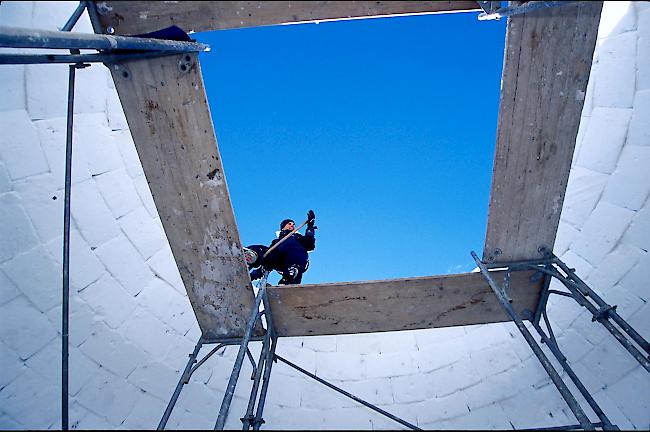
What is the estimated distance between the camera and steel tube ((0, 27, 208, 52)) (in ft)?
5.97

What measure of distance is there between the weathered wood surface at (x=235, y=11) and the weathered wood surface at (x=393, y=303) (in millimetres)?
2443

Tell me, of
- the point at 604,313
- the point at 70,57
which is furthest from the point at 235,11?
the point at 604,313

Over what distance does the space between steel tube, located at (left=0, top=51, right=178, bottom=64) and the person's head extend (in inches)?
205

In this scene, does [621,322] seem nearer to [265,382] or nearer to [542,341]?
[542,341]

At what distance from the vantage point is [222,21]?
3.09 metres

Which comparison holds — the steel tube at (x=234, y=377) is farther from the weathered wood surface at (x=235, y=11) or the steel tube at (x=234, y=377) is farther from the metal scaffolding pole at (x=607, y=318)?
the metal scaffolding pole at (x=607, y=318)

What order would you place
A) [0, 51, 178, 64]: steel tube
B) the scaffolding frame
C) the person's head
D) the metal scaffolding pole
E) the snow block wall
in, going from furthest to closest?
the person's head
the snow block wall
the metal scaffolding pole
the scaffolding frame
[0, 51, 178, 64]: steel tube

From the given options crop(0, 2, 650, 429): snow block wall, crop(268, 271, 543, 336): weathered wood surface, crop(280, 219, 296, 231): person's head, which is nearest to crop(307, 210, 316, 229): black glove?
crop(280, 219, 296, 231): person's head

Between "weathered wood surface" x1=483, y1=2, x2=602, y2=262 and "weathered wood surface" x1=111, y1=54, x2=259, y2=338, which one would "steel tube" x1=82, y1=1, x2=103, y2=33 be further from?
"weathered wood surface" x1=483, y1=2, x2=602, y2=262

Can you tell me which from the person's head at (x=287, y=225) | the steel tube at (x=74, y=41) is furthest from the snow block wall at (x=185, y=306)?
the person's head at (x=287, y=225)

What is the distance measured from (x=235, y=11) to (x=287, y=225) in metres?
5.30

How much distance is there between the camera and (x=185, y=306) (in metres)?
5.52

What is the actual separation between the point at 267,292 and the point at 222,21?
8.27 feet

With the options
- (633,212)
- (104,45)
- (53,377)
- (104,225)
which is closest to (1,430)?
(53,377)
